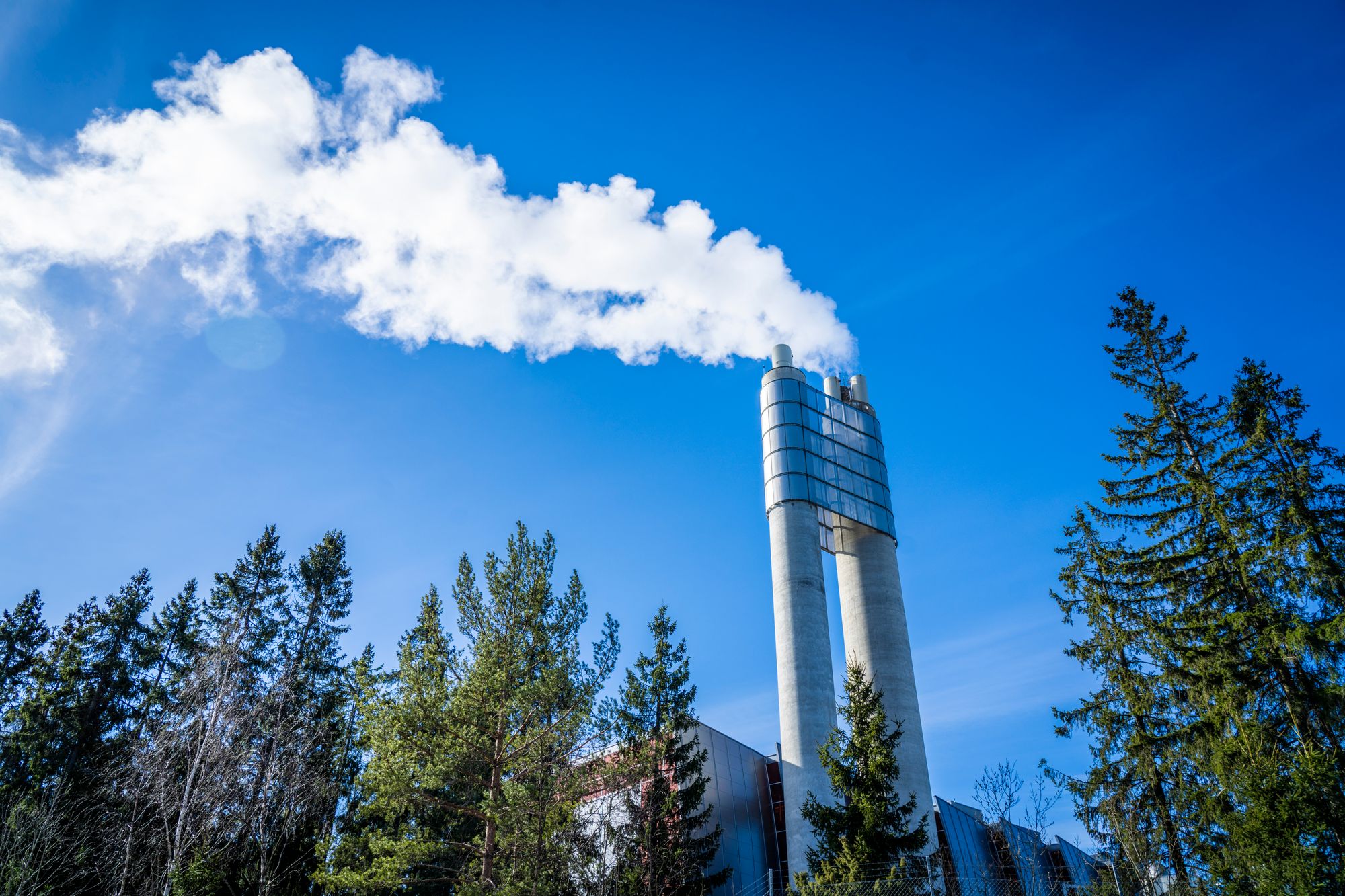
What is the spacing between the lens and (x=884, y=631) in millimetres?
37781

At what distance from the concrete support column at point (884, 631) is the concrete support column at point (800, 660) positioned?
10.4ft

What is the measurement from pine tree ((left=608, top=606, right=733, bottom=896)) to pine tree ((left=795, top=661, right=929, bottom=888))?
165 inches

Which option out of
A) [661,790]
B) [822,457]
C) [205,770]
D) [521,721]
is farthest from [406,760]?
[822,457]

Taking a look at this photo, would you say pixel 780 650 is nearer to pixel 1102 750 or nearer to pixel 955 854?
pixel 955 854

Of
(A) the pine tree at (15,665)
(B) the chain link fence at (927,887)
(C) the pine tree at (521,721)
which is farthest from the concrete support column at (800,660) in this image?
(A) the pine tree at (15,665)

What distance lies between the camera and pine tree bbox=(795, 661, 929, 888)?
2073 cm

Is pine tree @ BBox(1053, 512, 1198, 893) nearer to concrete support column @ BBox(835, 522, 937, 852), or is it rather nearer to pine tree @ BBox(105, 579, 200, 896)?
concrete support column @ BBox(835, 522, 937, 852)

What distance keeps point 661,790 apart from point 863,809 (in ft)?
23.1

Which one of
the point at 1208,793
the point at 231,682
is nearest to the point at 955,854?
the point at 1208,793

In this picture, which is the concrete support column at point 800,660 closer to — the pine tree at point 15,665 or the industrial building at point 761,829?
the industrial building at point 761,829

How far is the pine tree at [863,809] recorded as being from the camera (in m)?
20.7

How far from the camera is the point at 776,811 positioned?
34375 millimetres

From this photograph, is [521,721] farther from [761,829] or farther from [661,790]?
[761,829]

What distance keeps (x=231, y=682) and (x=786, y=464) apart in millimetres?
25500
